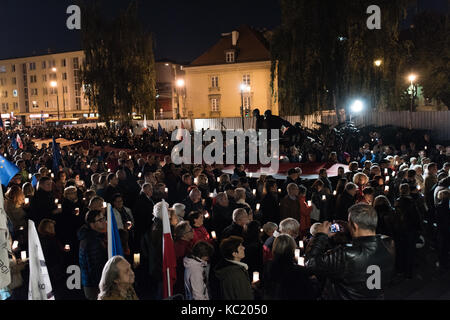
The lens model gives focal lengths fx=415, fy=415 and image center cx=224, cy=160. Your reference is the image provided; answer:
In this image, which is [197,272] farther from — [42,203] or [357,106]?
[357,106]

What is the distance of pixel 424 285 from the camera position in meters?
6.78

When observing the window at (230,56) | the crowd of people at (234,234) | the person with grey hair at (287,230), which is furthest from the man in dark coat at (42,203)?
the window at (230,56)

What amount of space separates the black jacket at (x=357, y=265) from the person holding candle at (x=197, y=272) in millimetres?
1287

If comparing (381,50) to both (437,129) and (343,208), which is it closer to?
(437,129)

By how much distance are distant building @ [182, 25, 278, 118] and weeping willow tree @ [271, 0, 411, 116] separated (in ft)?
75.5

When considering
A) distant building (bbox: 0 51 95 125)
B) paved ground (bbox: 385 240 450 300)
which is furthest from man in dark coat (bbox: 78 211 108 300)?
distant building (bbox: 0 51 95 125)

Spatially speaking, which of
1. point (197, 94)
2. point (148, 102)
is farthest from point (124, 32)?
point (197, 94)

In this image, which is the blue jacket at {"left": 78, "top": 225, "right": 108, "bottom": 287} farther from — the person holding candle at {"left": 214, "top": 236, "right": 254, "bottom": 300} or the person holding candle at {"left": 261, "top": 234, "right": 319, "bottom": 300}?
the person holding candle at {"left": 261, "top": 234, "right": 319, "bottom": 300}

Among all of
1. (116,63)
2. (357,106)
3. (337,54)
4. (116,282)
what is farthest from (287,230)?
(116,63)

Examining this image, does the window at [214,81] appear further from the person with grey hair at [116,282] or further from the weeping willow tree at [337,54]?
the person with grey hair at [116,282]

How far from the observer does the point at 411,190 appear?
7.35 metres

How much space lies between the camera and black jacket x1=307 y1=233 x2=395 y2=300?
3.58m

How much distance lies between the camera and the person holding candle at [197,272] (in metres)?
4.49

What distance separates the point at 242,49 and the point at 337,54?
1089 inches
